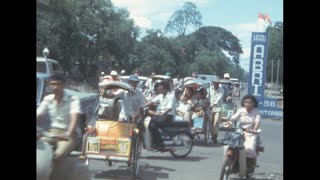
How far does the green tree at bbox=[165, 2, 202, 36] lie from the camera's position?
5.23 meters

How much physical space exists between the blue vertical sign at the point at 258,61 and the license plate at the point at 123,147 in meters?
1.62

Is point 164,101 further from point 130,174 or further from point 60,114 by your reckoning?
point 60,114

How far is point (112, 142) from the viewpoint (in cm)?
627

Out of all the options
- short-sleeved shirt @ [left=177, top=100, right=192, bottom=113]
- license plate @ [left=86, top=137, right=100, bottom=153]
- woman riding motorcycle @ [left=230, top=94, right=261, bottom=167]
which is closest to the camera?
woman riding motorcycle @ [left=230, top=94, right=261, bottom=167]

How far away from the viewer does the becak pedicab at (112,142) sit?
6.19m

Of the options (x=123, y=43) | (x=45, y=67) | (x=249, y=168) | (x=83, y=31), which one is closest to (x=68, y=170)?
(x=45, y=67)

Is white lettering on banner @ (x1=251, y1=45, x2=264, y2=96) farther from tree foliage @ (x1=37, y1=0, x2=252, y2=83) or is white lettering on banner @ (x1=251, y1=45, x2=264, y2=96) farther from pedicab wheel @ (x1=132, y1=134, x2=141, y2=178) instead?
pedicab wheel @ (x1=132, y1=134, x2=141, y2=178)

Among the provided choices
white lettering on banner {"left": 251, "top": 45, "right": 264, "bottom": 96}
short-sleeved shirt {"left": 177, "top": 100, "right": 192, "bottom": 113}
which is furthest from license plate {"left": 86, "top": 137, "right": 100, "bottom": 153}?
short-sleeved shirt {"left": 177, "top": 100, "right": 192, "bottom": 113}

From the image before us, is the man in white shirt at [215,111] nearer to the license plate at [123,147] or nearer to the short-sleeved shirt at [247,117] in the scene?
the short-sleeved shirt at [247,117]

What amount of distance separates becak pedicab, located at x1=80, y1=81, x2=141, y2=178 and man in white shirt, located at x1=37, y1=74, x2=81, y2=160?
5.32ft

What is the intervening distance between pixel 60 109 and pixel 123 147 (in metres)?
1.94

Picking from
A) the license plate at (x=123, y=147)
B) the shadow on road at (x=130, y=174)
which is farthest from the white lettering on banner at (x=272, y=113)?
the license plate at (x=123, y=147)
